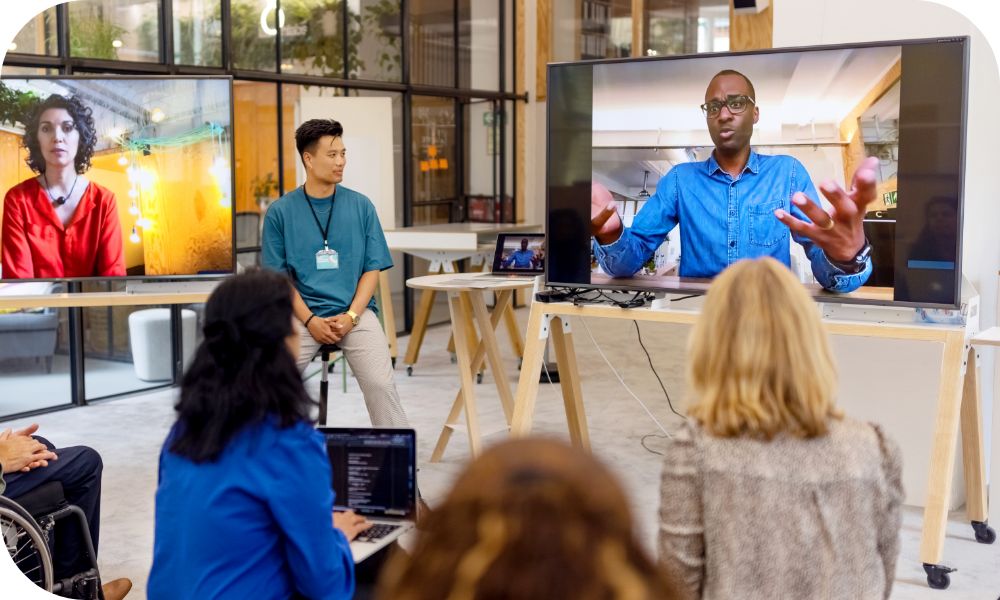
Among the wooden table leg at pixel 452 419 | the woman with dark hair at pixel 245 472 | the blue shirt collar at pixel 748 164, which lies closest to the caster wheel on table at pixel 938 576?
the blue shirt collar at pixel 748 164

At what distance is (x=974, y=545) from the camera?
3.89 m

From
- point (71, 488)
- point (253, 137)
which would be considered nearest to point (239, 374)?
point (71, 488)

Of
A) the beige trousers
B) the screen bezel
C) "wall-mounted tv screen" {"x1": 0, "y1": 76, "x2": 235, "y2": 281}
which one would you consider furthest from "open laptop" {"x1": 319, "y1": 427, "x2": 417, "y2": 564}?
"wall-mounted tv screen" {"x1": 0, "y1": 76, "x2": 235, "y2": 281}

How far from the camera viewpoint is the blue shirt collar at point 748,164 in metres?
3.88

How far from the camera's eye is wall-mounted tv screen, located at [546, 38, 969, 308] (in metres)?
3.58

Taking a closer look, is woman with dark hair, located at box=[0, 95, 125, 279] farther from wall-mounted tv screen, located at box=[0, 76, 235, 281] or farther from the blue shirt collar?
the blue shirt collar

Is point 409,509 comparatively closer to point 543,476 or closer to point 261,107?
point 543,476

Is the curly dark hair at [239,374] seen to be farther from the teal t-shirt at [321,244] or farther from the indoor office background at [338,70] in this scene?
the indoor office background at [338,70]

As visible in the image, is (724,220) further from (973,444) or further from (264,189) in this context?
(264,189)

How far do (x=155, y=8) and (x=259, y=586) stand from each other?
5206mm

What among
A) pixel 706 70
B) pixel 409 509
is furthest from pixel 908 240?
pixel 409 509

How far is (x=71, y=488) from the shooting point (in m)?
3.19

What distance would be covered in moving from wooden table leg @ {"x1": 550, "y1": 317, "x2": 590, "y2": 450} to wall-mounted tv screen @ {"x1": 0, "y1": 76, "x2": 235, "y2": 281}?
150cm

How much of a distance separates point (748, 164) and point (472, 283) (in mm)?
Answer: 1414
